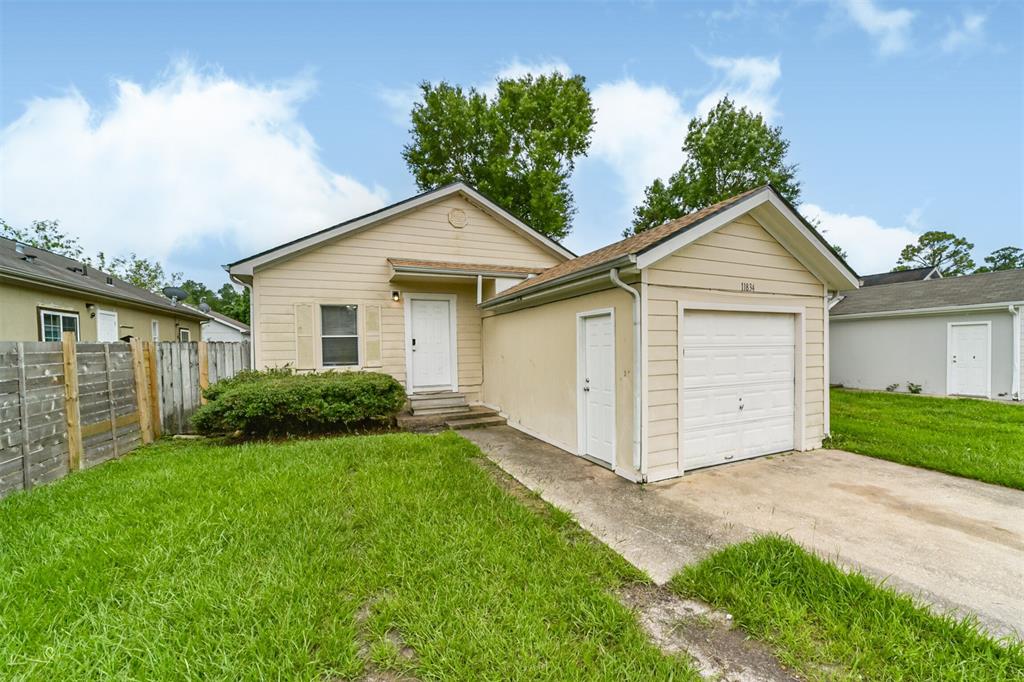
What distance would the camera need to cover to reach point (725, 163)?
850 inches

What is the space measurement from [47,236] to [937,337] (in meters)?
44.2

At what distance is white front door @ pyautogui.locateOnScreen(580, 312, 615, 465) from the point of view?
16.5 ft

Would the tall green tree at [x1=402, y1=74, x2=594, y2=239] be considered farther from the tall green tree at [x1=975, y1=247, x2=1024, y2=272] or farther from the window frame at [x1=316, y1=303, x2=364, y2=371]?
the tall green tree at [x1=975, y1=247, x2=1024, y2=272]

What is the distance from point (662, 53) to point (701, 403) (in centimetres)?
847

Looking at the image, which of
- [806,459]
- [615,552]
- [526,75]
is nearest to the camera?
[615,552]

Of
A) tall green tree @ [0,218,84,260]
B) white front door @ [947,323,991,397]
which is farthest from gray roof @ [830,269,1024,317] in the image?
tall green tree @ [0,218,84,260]

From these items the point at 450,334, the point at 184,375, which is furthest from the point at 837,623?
the point at 184,375

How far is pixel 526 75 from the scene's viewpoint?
18.9 meters

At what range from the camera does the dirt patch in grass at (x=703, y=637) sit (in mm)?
1933


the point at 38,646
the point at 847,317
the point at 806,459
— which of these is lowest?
the point at 806,459

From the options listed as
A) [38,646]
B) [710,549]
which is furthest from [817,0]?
[38,646]

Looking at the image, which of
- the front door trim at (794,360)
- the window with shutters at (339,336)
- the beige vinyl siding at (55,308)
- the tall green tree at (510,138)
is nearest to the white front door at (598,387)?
the front door trim at (794,360)

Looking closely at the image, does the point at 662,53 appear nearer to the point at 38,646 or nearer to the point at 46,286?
the point at 38,646

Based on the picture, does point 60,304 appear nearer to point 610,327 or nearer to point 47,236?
point 610,327
